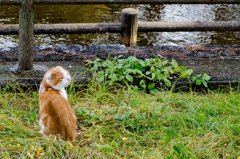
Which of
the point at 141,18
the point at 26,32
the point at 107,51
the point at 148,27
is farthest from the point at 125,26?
the point at 141,18

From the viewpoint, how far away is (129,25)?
3568mm

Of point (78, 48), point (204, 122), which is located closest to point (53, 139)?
point (204, 122)

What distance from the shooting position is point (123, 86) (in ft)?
9.01

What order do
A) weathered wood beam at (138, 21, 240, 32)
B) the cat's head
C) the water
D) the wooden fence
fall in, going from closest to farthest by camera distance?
the cat's head < the wooden fence < weathered wood beam at (138, 21, 240, 32) < the water

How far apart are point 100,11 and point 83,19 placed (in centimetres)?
81

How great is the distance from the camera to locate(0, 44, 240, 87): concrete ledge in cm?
281

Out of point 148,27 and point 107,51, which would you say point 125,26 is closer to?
point 148,27

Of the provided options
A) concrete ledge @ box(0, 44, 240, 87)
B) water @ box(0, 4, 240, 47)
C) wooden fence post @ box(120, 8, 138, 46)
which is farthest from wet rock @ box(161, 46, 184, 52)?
water @ box(0, 4, 240, 47)

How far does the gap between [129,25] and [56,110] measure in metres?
2.05

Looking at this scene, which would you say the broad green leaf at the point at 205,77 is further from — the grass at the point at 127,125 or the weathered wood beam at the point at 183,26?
the weathered wood beam at the point at 183,26

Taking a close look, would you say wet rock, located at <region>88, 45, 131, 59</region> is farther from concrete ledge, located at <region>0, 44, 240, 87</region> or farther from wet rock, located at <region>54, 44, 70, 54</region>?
wet rock, located at <region>54, 44, 70, 54</region>

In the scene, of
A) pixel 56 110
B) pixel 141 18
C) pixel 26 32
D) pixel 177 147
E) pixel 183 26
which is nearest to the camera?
pixel 177 147

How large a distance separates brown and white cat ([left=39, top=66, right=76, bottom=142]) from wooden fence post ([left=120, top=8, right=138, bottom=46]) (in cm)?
177

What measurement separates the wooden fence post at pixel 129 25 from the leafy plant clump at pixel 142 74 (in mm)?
757
